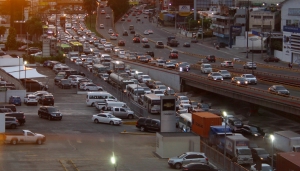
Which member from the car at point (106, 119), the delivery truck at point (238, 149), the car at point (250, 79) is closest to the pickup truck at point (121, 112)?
the car at point (106, 119)

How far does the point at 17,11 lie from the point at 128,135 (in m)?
74.5

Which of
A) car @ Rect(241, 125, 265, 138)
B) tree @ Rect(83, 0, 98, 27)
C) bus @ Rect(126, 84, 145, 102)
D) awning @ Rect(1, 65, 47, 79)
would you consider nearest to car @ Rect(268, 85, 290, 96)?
car @ Rect(241, 125, 265, 138)

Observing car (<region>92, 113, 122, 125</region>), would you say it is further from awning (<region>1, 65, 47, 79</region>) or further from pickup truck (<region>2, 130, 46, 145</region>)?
awning (<region>1, 65, 47, 79</region>)

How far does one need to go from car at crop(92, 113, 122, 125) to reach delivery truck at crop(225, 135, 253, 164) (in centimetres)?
838

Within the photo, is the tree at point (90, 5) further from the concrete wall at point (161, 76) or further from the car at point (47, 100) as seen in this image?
the car at point (47, 100)

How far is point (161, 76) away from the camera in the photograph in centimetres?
4984

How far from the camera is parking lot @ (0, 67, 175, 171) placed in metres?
25.6

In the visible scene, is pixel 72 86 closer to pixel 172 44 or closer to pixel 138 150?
pixel 138 150

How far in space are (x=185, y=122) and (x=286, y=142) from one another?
22.3ft

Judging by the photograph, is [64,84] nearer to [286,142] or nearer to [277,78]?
[277,78]

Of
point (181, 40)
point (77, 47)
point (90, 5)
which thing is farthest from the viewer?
point (90, 5)

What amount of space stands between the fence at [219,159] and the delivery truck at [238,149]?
0.81 meters

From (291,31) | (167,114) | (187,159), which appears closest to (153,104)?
(167,114)

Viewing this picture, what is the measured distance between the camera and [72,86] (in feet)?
155
